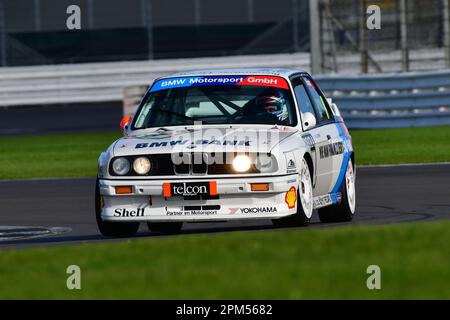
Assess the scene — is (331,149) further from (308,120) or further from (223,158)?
(223,158)

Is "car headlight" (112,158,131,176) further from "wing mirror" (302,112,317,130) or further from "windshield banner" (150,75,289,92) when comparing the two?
"wing mirror" (302,112,317,130)

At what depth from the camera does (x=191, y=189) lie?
11.1 m

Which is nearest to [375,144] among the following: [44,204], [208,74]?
[44,204]

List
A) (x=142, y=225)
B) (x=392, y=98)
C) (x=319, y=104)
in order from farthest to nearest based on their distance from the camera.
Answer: (x=392, y=98) → (x=142, y=225) → (x=319, y=104)

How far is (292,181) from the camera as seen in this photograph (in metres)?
11.1

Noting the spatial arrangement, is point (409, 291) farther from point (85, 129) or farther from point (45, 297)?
point (85, 129)

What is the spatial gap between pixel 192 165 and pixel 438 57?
52.5ft

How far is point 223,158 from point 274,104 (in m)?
1.31

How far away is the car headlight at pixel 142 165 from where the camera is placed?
11258 millimetres

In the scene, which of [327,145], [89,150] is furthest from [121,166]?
[89,150]

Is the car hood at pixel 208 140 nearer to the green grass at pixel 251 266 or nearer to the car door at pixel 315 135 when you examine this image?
the car door at pixel 315 135

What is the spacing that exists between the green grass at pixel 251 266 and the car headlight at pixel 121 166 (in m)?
1.85
